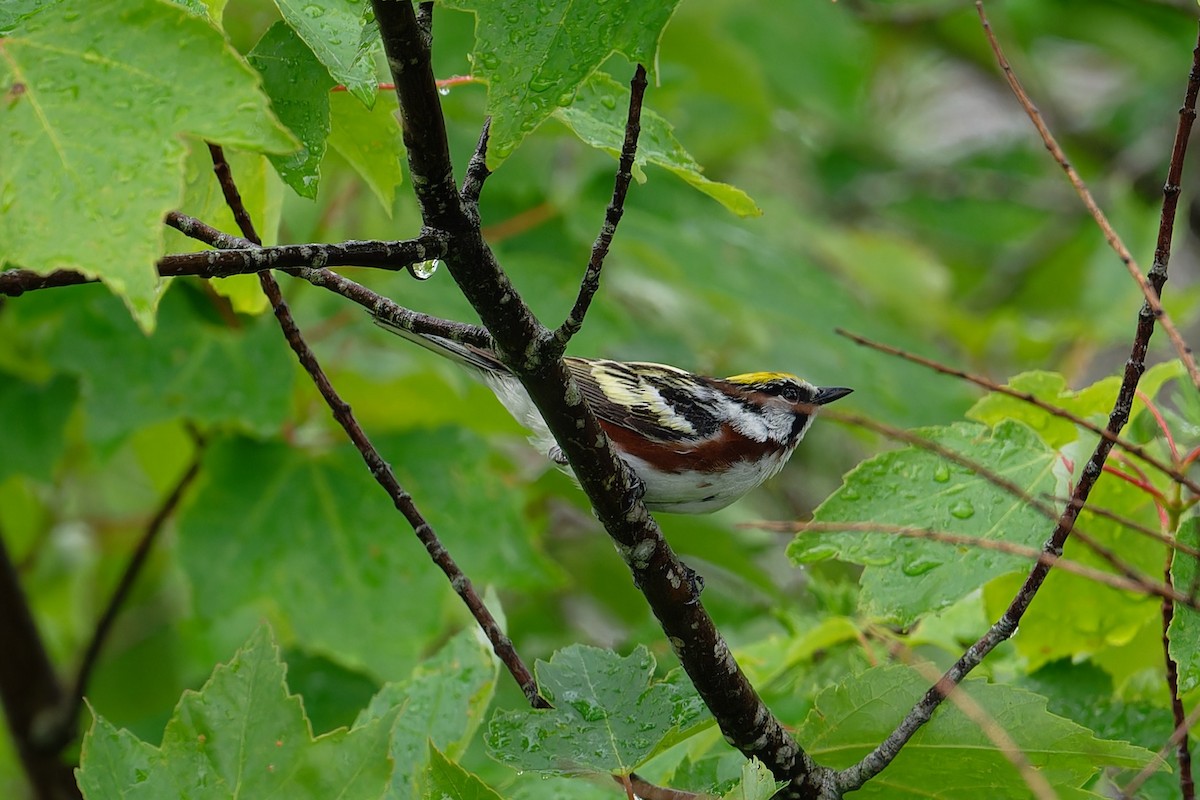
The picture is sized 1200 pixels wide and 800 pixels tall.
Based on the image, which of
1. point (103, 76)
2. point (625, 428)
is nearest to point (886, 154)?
point (625, 428)

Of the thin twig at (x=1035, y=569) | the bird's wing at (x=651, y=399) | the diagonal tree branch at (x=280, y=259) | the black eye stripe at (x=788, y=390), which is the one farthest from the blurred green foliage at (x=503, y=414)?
the black eye stripe at (x=788, y=390)

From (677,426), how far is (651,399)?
0.18 meters

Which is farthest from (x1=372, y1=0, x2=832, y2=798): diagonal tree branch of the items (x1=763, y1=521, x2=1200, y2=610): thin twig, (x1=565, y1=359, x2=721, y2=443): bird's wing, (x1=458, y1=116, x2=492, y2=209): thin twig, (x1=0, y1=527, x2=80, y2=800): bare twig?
(x1=0, y1=527, x2=80, y2=800): bare twig

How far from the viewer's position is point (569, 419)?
1.75m

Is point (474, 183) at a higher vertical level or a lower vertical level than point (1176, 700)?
higher

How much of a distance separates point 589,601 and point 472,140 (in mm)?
2755

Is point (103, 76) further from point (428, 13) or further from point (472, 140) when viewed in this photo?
point (472, 140)

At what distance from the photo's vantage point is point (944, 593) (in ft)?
6.72

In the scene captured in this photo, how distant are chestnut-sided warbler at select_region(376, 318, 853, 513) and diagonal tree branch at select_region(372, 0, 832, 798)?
101 cm

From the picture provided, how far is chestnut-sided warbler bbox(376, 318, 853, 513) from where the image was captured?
10.0 feet

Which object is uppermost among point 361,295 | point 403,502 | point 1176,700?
point 361,295

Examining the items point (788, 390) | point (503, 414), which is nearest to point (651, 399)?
point (788, 390)

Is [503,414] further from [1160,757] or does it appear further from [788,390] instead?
[1160,757]

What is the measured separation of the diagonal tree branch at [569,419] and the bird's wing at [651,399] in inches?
45.5
